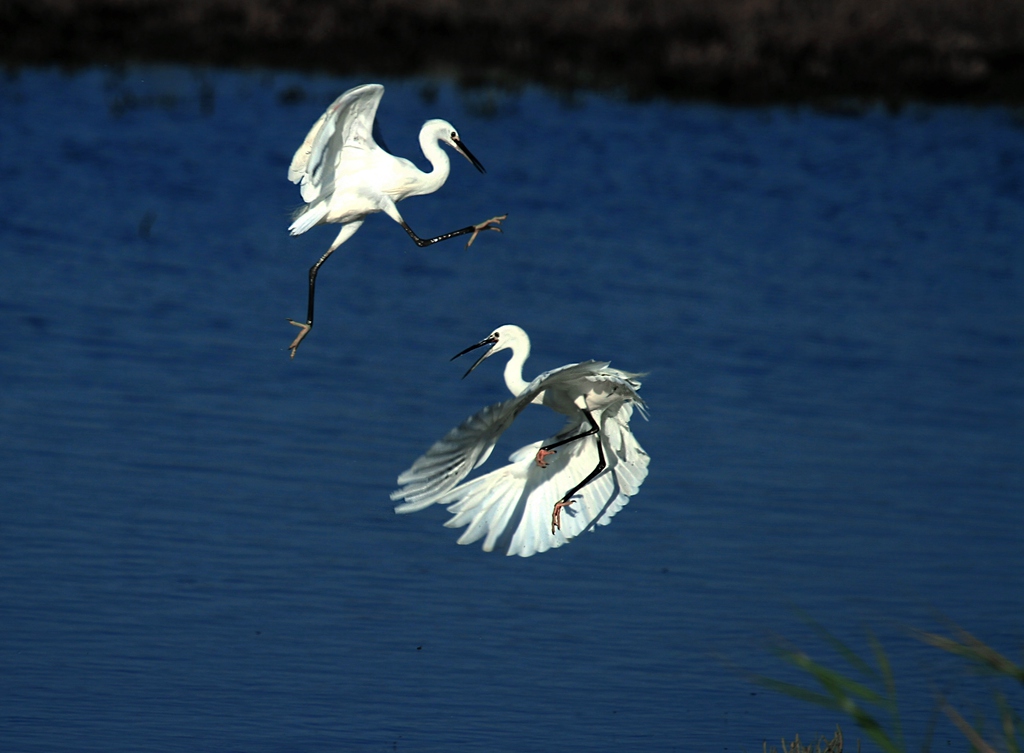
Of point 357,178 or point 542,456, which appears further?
point 357,178

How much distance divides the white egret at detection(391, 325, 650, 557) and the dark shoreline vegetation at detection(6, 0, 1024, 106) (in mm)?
16684

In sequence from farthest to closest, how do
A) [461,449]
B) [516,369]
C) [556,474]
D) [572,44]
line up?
[572,44] → [556,474] → [516,369] → [461,449]

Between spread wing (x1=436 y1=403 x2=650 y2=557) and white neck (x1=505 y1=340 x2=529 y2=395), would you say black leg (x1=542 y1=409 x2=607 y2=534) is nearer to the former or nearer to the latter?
spread wing (x1=436 y1=403 x2=650 y2=557)

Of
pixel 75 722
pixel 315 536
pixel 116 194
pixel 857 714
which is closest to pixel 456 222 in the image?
pixel 116 194

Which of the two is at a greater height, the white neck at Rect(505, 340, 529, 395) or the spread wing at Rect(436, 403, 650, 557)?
the white neck at Rect(505, 340, 529, 395)

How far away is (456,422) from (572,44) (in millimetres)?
17135

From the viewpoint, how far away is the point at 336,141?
22.0ft

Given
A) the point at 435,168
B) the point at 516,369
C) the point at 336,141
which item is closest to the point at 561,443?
the point at 516,369

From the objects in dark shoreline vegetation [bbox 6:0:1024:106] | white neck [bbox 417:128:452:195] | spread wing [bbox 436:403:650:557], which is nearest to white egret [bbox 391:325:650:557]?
spread wing [bbox 436:403:650:557]

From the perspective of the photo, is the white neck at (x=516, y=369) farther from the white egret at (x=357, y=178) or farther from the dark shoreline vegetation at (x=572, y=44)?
the dark shoreline vegetation at (x=572, y=44)

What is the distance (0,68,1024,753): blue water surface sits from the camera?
21.4 ft

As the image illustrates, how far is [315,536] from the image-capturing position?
7.85 metres

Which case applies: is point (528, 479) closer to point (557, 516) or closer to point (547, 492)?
point (547, 492)

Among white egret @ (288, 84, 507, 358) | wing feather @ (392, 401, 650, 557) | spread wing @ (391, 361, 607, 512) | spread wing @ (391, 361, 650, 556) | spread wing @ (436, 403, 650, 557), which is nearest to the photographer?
spread wing @ (391, 361, 607, 512)
